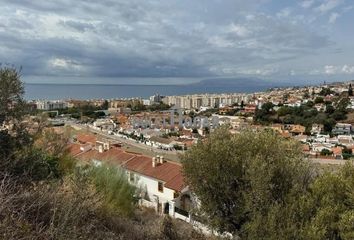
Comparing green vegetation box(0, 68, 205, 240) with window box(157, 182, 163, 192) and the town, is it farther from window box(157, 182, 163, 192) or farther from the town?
window box(157, 182, 163, 192)

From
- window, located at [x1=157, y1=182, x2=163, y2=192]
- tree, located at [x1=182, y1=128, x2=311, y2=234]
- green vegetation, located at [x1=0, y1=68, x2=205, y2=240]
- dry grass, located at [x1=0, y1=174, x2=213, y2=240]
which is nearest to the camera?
dry grass, located at [x1=0, y1=174, x2=213, y2=240]

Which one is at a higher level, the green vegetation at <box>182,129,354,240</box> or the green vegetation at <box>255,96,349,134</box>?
the green vegetation at <box>182,129,354,240</box>

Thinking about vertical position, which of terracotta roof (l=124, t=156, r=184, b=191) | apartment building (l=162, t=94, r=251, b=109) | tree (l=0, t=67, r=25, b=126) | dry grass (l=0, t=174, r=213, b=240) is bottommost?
apartment building (l=162, t=94, r=251, b=109)

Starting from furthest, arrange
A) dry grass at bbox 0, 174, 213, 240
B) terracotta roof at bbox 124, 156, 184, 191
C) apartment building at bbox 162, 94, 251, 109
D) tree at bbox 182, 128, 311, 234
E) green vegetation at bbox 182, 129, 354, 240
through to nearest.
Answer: apartment building at bbox 162, 94, 251, 109, terracotta roof at bbox 124, 156, 184, 191, tree at bbox 182, 128, 311, 234, green vegetation at bbox 182, 129, 354, 240, dry grass at bbox 0, 174, 213, 240

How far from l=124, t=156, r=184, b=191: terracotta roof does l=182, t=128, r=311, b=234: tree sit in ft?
33.2

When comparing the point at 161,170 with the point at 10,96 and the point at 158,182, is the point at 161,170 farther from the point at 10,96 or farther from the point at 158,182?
the point at 10,96

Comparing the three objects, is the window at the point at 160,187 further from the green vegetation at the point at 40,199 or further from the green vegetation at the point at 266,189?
the green vegetation at the point at 266,189

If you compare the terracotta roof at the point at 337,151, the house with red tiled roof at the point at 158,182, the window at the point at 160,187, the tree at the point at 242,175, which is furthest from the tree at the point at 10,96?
the terracotta roof at the point at 337,151

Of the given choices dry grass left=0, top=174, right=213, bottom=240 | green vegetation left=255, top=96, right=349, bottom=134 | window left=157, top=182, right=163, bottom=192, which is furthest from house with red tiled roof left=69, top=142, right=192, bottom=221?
green vegetation left=255, top=96, right=349, bottom=134

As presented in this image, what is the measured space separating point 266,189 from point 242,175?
1.00 m

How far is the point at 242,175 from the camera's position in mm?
10773

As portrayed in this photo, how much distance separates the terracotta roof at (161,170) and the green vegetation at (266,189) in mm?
10208

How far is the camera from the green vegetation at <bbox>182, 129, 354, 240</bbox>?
9046 millimetres

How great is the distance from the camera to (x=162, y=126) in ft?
284
